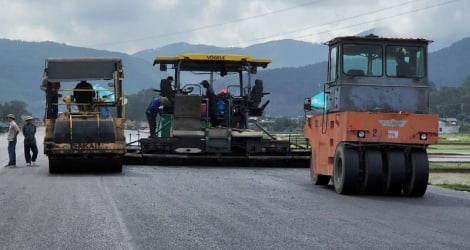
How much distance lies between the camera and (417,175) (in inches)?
Result: 538

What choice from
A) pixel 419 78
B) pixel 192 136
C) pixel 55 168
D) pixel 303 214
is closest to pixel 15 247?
→ pixel 303 214

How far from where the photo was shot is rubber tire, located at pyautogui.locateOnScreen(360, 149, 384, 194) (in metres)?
13.6

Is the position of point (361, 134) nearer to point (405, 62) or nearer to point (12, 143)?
point (405, 62)

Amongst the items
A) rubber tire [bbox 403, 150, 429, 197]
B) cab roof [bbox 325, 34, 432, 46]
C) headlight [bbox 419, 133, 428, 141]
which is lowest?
rubber tire [bbox 403, 150, 429, 197]

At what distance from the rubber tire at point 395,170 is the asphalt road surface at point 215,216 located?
0.43m

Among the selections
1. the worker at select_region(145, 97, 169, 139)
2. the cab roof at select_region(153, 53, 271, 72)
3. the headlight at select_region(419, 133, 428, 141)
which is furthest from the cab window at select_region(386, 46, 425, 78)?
the worker at select_region(145, 97, 169, 139)

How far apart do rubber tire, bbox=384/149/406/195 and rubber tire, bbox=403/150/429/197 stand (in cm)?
15

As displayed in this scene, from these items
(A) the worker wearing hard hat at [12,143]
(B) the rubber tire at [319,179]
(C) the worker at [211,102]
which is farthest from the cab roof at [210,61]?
(B) the rubber tire at [319,179]

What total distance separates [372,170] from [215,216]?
4300 mm

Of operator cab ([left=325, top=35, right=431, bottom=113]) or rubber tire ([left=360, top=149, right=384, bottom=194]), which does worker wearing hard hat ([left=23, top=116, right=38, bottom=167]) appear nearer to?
operator cab ([left=325, top=35, right=431, bottom=113])

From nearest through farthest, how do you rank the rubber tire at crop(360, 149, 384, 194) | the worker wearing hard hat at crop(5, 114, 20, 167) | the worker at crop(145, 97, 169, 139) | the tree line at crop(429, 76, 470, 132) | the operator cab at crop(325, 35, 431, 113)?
the rubber tire at crop(360, 149, 384, 194) → the operator cab at crop(325, 35, 431, 113) → the worker wearing hard hat at crop(5, 114, 20, 167) → the worker at crop(145, 97, 169, 139) → the tree line at crop(429, 76, 470, 132)

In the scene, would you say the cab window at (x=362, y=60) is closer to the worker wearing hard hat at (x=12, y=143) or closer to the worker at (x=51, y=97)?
the worker at (x=51, y=97)

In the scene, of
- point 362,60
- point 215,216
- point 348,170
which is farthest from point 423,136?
point 215,216

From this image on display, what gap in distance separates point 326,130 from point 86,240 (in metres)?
7.83
